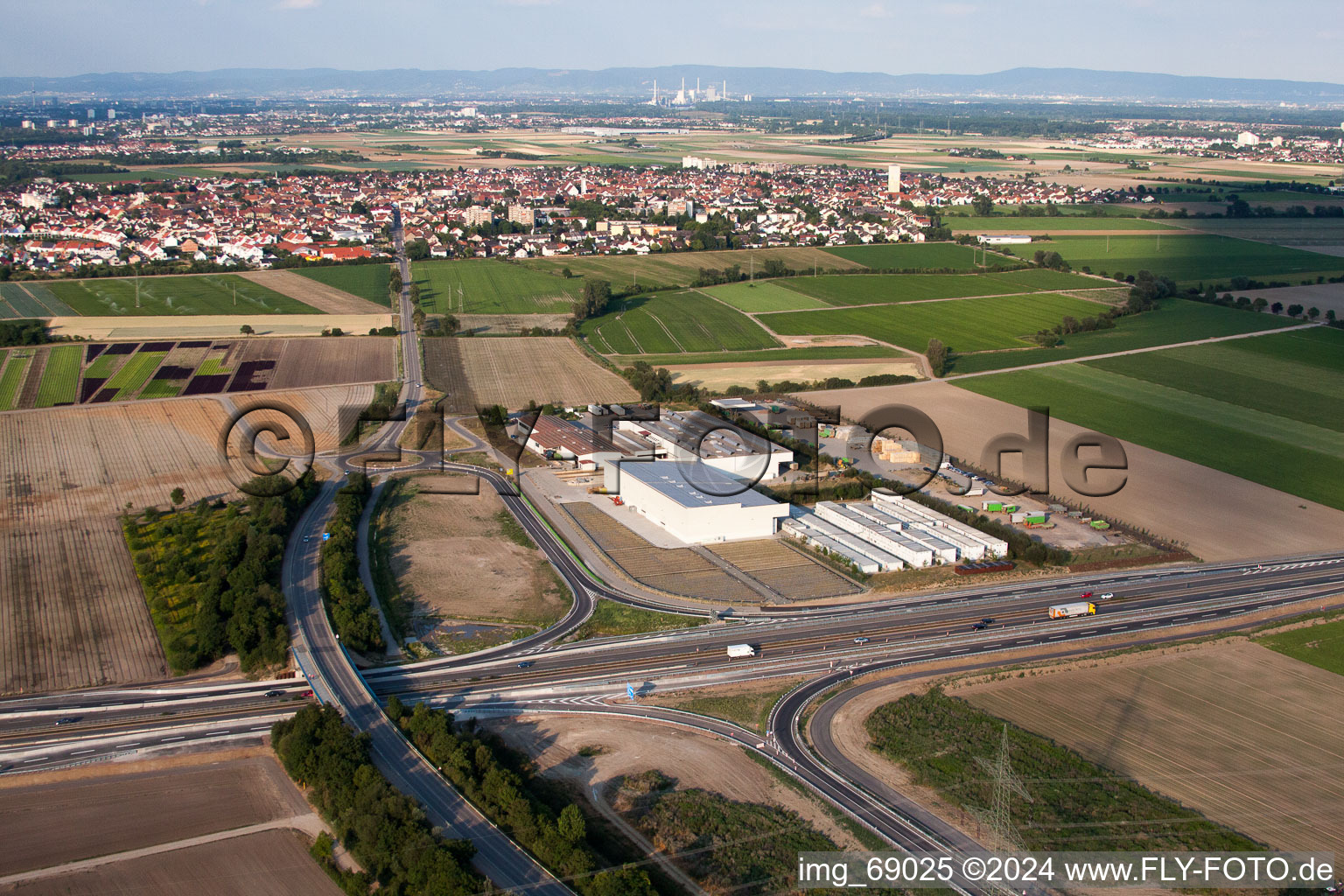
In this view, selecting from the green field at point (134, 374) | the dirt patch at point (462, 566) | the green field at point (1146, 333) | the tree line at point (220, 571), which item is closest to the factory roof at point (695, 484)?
the dirt patch at point (462, 566)

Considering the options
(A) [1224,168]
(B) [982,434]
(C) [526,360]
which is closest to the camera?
(B) [982,434]

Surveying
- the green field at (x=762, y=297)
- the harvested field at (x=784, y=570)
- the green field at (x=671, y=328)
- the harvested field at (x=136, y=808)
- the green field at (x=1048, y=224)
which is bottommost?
the harvested field at (x=136, y=808)

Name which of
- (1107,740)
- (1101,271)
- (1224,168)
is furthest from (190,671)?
(1224,168)

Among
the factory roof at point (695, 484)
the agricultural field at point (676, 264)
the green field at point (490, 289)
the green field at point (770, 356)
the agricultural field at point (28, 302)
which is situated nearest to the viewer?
the factory roof at point (695, 484)


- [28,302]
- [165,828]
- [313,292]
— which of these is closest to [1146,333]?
[313,292]

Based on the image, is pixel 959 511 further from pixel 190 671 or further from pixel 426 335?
pixel 426 335

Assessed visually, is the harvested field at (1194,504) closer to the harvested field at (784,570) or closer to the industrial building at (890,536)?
the industrial building at (890,536)
